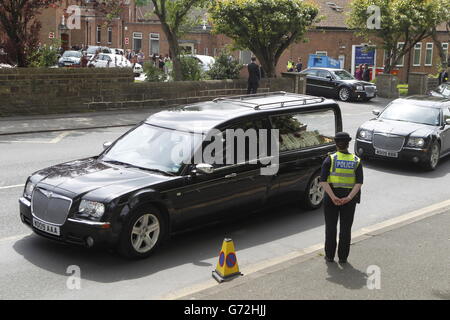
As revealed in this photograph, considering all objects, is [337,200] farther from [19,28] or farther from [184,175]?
[19,28]

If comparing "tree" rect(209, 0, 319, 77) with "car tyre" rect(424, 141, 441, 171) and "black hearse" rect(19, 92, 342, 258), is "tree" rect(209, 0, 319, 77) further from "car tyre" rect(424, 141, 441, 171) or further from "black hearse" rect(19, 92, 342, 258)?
"black hearse" rect(19, 92, 342, 258)

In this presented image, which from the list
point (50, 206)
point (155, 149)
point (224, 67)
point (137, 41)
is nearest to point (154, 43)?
point (137, 41)

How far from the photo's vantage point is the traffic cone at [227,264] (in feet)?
21.8

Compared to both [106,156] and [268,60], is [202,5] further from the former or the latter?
[106,156]

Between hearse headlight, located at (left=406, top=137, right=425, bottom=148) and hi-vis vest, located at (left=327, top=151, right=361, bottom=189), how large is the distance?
7.25 m

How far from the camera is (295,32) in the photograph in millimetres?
27141

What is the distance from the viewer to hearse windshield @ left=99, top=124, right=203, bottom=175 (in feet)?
26.4

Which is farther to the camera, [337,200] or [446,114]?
[446,114]

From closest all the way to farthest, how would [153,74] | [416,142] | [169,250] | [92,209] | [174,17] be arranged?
[92,209] < [169,250] < [416,142] < [153,74] < [174,17]

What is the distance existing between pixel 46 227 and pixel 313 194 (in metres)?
4.50

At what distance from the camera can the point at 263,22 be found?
87.1ft

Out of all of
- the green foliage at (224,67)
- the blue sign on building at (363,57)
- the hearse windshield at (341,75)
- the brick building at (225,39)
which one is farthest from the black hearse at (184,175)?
the blue sign on building at (363,57)
